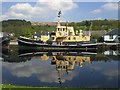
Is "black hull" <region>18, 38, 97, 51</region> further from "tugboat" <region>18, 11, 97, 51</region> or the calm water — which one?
the calm water

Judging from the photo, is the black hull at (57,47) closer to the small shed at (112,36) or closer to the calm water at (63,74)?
the small shed at (112,36)

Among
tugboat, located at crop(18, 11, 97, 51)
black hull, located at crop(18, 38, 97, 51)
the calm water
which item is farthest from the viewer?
tugboat, located at crop(18, 11, 97, 51)

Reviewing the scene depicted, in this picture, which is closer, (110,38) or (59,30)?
(59,30)

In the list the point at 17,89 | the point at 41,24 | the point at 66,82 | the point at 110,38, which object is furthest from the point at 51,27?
the point at 17,89

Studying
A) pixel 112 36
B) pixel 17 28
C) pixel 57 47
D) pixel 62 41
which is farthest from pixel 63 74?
pixel 17 28

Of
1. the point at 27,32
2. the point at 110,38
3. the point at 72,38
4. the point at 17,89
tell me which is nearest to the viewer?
the point at 17,89

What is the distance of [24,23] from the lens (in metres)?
101

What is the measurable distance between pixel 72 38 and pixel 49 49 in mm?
6535

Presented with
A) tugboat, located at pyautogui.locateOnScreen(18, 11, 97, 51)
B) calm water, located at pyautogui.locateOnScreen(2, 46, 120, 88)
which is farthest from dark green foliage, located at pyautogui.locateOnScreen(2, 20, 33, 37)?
calm water, located at pyautogui.locateOnScreen(2, 46, 120, 88)

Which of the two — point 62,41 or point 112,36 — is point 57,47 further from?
point 112,36

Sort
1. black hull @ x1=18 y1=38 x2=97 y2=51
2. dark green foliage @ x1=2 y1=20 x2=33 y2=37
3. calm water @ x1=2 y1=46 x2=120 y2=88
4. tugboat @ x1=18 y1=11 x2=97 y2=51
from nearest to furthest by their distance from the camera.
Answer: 1. calm water @ x1=2 y1=46 x2=120 y2=88
2. black hull @ x1=18 y1=38 x2=97 y2=51
3. tugboat @ x1=18 y1=11 x2=97 y2=51
4. dark green foliage @ x1=2 y1=20 x2=33 y2=37

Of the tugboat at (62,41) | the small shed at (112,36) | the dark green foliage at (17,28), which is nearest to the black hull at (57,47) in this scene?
the tugboat at (62,41)

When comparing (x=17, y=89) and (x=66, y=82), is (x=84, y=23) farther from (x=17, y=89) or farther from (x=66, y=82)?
(x=17, y=89)

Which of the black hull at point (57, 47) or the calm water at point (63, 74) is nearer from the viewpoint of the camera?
the calm water at point (63, 74)
